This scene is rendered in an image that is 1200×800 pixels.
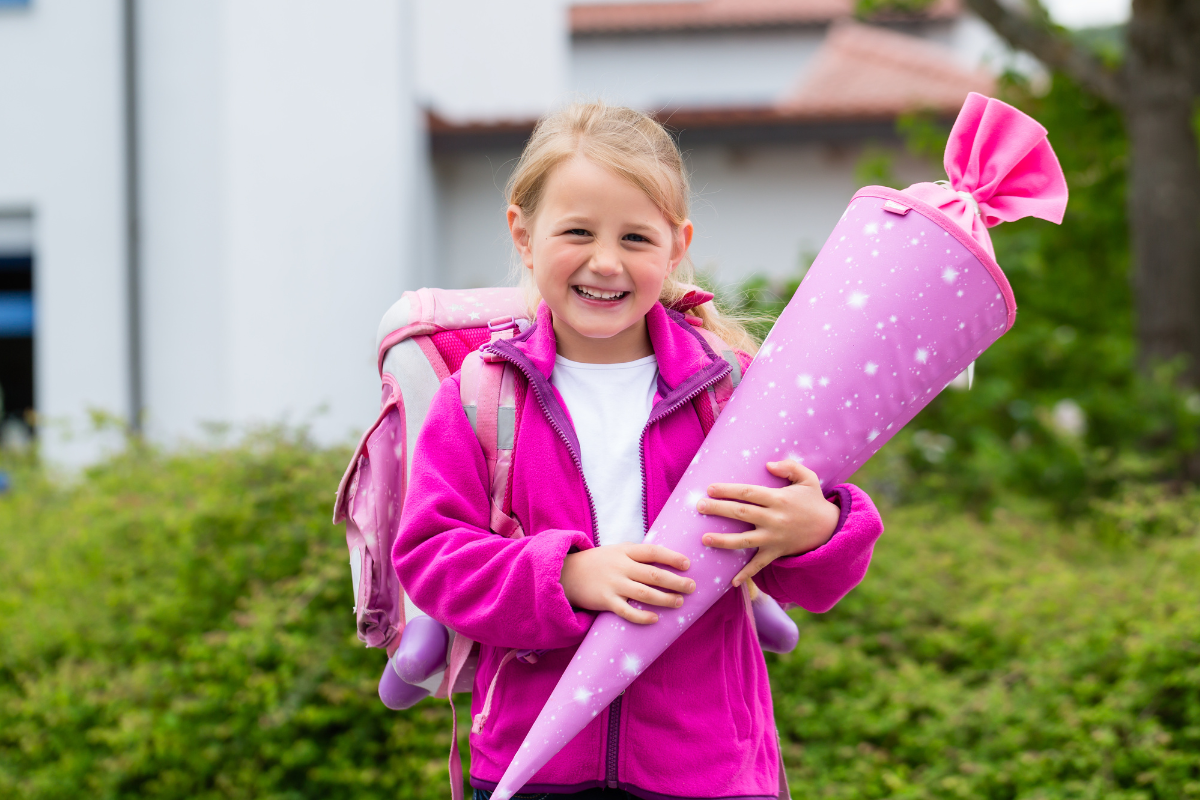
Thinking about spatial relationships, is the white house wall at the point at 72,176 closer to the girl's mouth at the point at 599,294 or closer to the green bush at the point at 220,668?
the green bush at the point at 220,668

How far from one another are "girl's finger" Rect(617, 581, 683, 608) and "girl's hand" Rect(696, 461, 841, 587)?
0.09 metres

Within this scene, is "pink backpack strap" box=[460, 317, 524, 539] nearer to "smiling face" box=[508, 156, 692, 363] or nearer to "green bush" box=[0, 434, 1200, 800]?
"smiling face" box=[508, 156, 692, 363]

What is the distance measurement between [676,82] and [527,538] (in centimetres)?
1746

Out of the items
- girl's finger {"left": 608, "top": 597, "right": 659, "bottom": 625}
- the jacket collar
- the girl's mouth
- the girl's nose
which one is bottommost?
girl's finger {"left": 608, "top": 597, "right": 659, "bottom": 625}

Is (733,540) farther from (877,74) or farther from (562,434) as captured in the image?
(877,74)

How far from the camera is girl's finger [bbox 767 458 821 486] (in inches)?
55.6

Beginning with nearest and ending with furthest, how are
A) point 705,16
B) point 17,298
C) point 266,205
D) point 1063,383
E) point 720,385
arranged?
point 720,385, point 1063,383, point 266,205, point 17,298, point 705,16

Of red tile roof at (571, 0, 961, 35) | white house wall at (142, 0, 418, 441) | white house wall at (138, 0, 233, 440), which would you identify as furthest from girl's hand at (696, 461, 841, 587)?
red tile roof at (571, 0, 961, 35)

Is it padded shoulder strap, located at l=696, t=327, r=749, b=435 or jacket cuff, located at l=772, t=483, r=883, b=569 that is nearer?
jacket cuff, located at l=772, t=483, r=883, b=569

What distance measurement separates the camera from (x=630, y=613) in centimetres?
136

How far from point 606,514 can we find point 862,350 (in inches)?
16.4

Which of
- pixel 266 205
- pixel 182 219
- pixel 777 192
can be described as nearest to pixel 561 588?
pixel 266 205

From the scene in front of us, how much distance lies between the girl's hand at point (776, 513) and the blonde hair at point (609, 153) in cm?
40

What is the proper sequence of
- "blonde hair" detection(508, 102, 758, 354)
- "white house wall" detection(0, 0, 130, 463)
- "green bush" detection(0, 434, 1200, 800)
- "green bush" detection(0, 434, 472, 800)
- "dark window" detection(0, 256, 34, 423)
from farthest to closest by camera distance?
"dark window" detection(0, 256, 34, 423), "white house wall" detection(0, 0, 130, 463), "green bush" detection(0, 434, 472, 800), "green bush" detection(0, 434, 1200, 800), "blonde hair" detection(508, 102, 758, 354)
